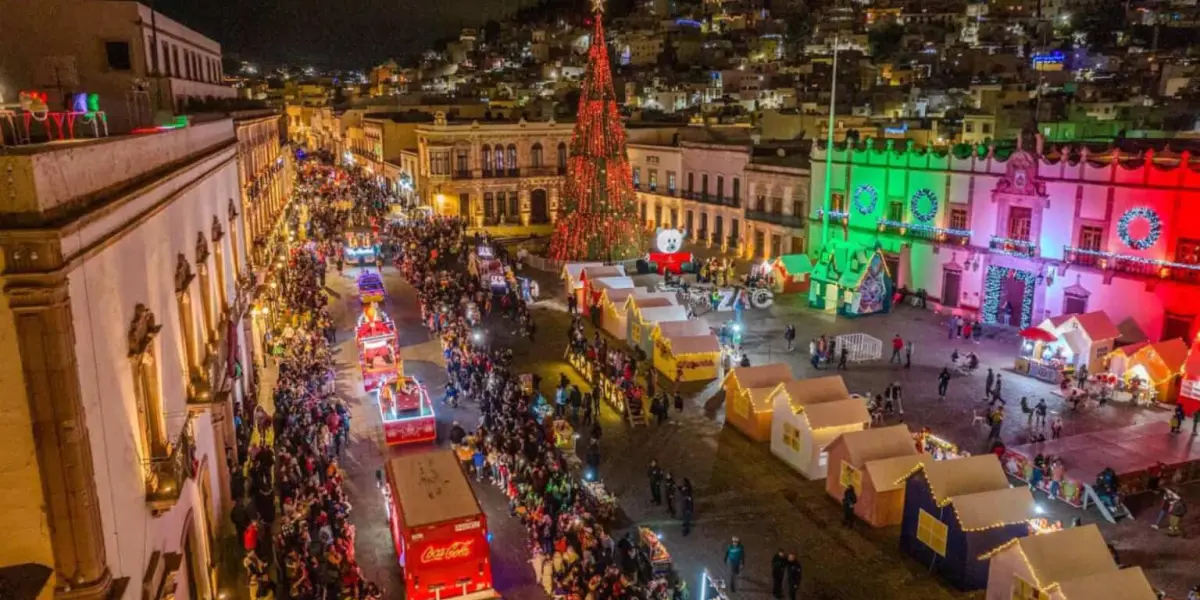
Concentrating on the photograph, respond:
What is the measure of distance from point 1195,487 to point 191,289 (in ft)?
68.7

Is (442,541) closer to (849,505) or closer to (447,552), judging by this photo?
(447,552)

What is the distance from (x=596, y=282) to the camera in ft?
106

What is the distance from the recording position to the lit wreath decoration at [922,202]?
34.1m

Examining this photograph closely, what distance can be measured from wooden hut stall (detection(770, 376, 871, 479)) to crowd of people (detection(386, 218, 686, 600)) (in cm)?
439

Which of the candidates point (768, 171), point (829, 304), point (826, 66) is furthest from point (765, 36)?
point (829, 304)

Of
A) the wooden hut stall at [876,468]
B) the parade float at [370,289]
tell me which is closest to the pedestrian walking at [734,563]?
the wooden hut stall at [876,468]

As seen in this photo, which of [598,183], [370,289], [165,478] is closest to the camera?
[165,478]

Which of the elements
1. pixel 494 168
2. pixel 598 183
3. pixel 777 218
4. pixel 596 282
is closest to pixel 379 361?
pixel 596 282

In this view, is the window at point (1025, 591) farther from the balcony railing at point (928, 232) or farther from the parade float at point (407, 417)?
the balcony railing at point (928, 232)

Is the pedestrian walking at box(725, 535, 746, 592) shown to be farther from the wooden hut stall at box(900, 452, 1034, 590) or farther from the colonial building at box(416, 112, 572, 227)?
the colonial building at box(416, 112, 572, 227)

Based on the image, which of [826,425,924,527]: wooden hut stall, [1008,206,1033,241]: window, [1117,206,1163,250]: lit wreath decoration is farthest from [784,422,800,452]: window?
[1008,206,1033,241]: window

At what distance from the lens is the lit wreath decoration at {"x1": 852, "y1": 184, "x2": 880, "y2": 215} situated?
36125 millimetres

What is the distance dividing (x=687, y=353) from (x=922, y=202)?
15.1 m

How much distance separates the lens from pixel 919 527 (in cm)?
1559
